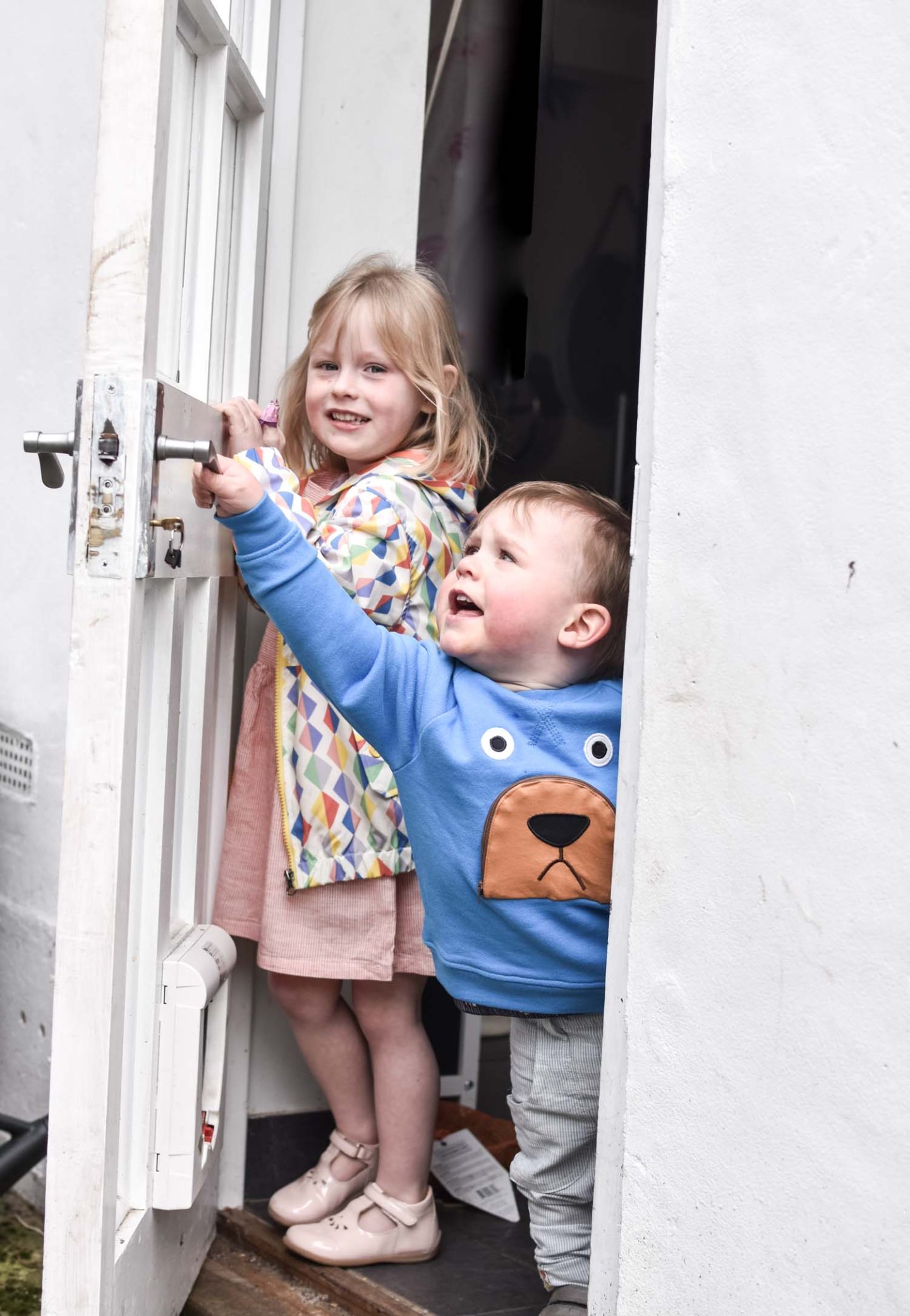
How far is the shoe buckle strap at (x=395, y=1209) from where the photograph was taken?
177cm

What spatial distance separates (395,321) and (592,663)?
58 centimetres

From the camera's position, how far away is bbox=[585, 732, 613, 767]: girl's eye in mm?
1389

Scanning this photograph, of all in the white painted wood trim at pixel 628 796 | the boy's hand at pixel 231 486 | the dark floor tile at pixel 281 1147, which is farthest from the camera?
the dark floor tile at pixel 281 1147

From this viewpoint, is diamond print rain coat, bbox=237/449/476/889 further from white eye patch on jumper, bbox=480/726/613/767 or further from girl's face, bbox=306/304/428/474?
Result: white eye patch on jumper, bbox=480/726/613/767

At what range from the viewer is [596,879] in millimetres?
1359

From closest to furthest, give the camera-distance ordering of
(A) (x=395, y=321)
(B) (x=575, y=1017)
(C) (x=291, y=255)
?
1. (B) (x=575, y=1017)
2. (A) (x=395, y=321)
3. (C) (x=291, y=255)

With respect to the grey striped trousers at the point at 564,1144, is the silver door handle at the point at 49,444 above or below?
above

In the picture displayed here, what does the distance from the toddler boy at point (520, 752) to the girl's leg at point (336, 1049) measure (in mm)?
416

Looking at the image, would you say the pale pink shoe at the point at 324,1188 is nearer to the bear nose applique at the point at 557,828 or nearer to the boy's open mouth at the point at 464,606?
the bear nose applique at the point at 557,828

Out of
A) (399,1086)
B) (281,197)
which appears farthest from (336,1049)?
(281,197)

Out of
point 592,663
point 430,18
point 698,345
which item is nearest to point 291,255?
point 430,18

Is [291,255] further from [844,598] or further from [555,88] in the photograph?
[844,598]

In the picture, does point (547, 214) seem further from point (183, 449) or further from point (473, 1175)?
point (473, 1175)

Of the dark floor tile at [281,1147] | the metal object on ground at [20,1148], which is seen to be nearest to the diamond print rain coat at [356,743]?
the dark floor tile at [281,1147]
